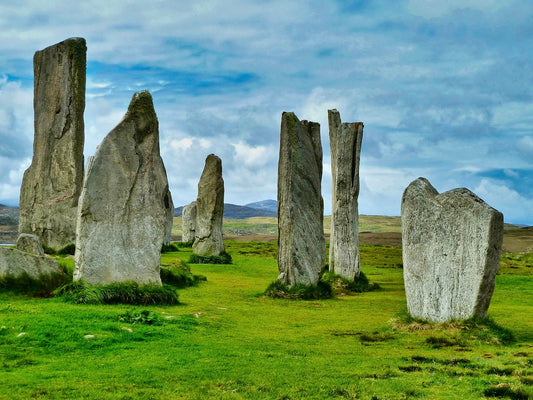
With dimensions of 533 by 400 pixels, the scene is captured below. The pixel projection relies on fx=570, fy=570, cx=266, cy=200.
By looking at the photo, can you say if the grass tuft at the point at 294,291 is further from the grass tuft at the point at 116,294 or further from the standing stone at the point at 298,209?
the grass tuft at the point at 116,294

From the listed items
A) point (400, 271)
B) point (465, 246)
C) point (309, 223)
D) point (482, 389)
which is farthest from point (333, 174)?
point (482, 389)

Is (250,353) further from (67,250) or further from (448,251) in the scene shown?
(67,250)

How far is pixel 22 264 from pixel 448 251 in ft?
33.9

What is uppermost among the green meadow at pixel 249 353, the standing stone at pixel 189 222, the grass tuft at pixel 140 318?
the standing stone at pixel 189 222

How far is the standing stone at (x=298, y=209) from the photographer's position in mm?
17734

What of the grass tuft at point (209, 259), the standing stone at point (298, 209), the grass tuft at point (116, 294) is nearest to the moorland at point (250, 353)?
the grass tuft at point (116, 294)

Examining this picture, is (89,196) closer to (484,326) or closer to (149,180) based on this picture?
(149,180)

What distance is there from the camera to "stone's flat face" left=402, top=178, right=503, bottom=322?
442 inches

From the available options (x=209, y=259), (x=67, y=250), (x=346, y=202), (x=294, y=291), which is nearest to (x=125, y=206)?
(x=294, y=291)

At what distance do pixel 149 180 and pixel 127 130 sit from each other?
4.90 feet

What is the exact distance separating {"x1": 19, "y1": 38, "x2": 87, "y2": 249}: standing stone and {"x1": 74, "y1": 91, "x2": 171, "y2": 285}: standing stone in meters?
10.0

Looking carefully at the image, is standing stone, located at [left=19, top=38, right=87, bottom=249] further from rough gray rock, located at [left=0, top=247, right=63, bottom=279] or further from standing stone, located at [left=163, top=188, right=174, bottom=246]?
standing stone, located at [left=163, top=188, right=174, bottom=246]

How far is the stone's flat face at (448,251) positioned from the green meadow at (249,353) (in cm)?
45

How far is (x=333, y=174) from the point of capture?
22781 millimetres
